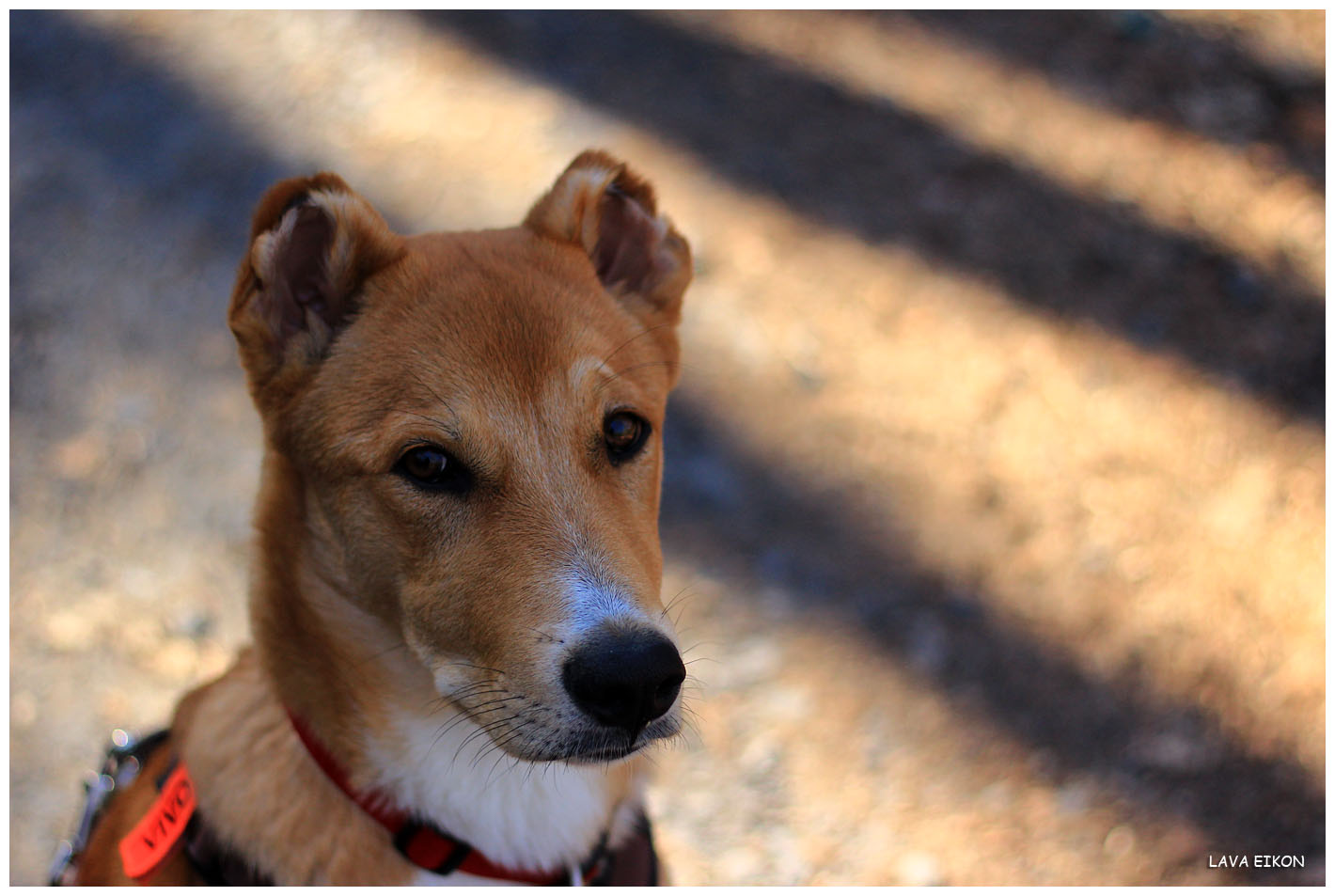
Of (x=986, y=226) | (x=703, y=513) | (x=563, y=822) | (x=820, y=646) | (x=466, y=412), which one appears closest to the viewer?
(x=466, y=412)

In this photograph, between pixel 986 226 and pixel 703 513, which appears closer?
pixel 703 513

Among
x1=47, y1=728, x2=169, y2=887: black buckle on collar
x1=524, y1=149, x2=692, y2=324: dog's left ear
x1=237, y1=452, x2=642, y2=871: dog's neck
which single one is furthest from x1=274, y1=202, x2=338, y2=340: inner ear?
x1=47, y1=728, x2=169, y2=887: black buckle on collar

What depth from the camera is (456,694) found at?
2.42 metres

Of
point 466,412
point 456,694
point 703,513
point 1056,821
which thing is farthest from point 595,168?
point 1056,821

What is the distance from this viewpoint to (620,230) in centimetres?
304

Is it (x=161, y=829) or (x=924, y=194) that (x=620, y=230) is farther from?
(x=924, y=194)

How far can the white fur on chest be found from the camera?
104 inches

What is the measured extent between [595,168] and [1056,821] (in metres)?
3.27

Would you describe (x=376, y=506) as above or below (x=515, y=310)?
below

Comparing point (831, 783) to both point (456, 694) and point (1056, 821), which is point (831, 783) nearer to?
point (1056, 821)

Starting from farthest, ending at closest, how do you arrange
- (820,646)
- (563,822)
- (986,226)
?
(986,226)
(820,646)
(563,822)

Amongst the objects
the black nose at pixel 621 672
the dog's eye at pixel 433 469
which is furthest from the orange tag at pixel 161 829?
the black nose at pixel 621 672

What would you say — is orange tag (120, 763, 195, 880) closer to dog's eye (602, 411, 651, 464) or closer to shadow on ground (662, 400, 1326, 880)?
dog's eye (602, 411, 651, 464)

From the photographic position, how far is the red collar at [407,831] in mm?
2617
